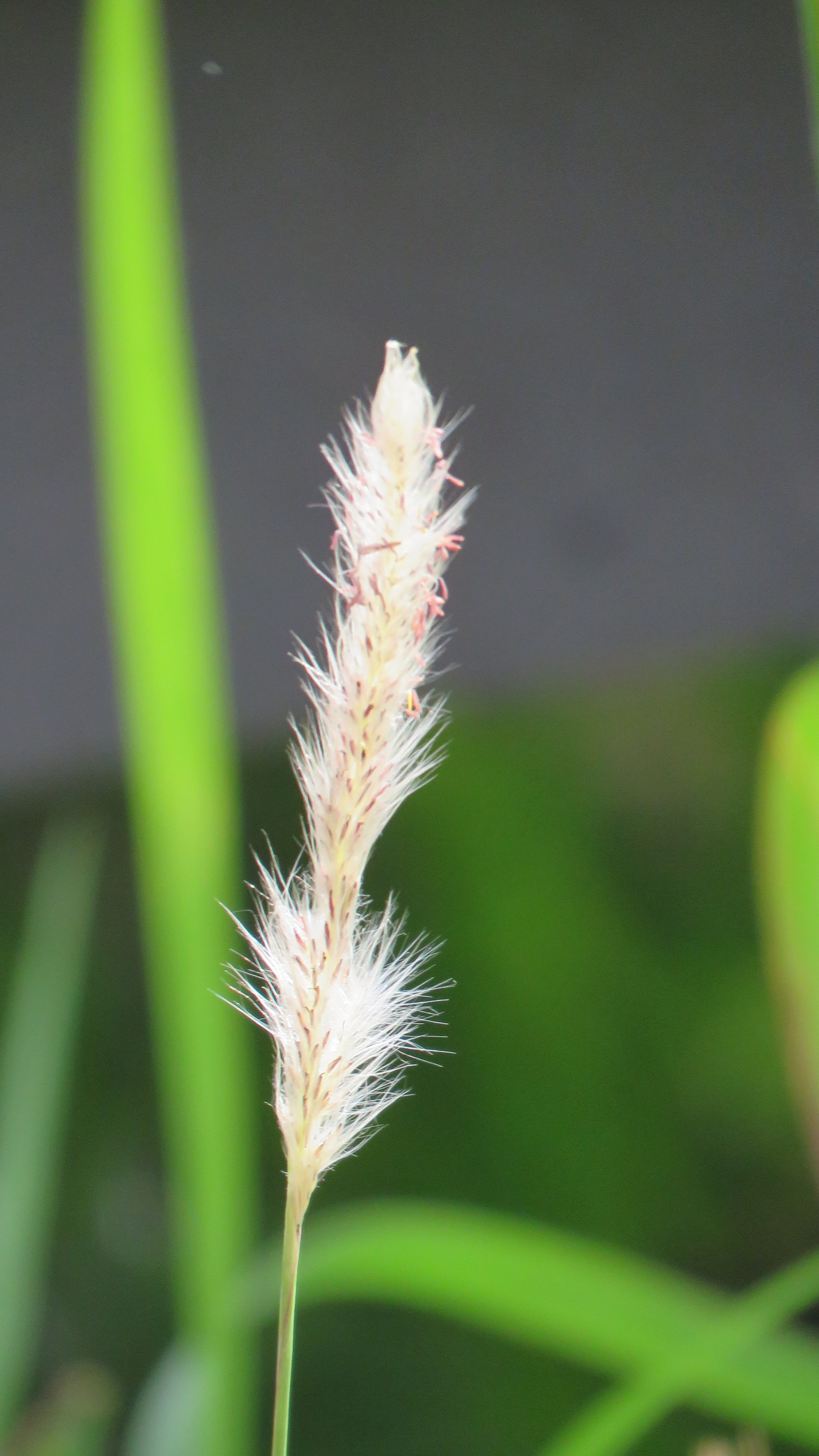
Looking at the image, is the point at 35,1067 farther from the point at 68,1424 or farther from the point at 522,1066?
the point at 522,1066

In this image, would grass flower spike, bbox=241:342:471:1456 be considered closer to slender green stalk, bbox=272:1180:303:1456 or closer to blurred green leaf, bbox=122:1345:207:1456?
slender green stalk, bbox=272:1180:303:1456

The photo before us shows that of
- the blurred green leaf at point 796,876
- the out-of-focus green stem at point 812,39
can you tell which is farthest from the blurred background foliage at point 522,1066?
the out-of-focus green stem at point 812,39

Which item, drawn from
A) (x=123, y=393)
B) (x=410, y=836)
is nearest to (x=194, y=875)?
(x=123, y=393)

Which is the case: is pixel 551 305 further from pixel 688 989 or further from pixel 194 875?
pixel 688 989

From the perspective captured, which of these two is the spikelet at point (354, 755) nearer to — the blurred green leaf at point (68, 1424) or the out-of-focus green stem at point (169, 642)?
the out-of-focus green stem at point (169, 642)

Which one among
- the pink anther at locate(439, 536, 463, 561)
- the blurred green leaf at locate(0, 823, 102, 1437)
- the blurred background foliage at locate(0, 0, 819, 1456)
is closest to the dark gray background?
the blurred green leaf at locate(0, 823, 102, 1437)

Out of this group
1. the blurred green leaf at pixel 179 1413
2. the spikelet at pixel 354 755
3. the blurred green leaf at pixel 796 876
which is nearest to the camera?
the spikelet at pixel 354 755
